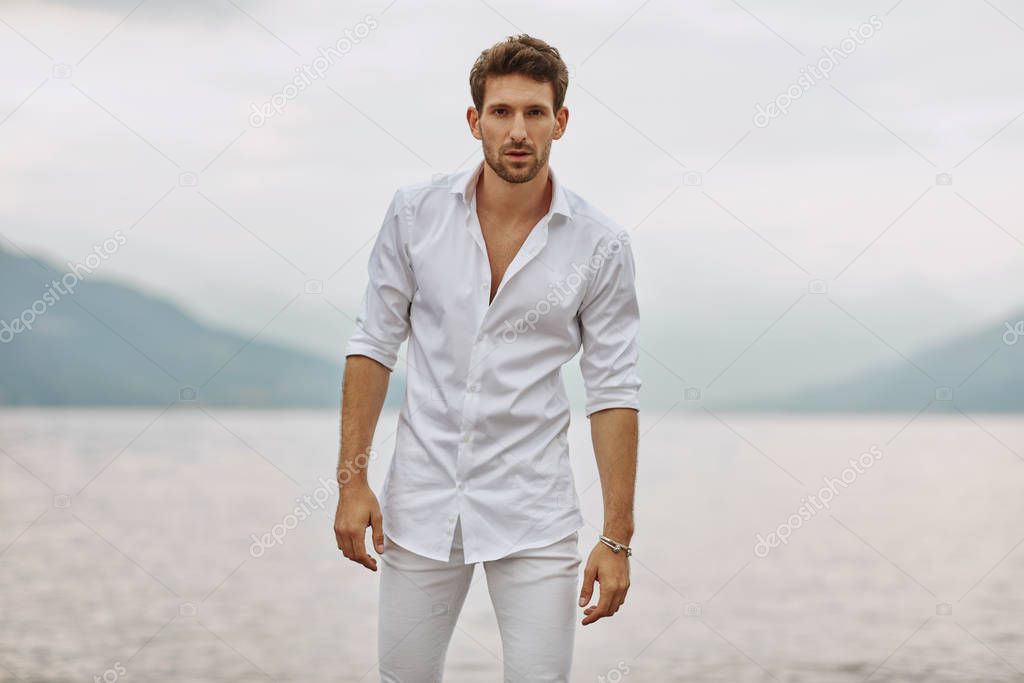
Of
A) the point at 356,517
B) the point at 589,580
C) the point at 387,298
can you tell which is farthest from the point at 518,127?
the point at 589,580

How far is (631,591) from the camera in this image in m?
11.0

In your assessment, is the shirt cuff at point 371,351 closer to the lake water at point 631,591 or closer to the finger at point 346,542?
the finger at point 346,542

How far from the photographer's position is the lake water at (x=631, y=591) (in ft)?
25.9

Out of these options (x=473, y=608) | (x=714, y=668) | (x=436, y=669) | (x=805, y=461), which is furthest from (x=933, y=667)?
(x=805, y=461)

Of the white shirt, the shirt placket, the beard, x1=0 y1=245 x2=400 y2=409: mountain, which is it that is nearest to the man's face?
the beard

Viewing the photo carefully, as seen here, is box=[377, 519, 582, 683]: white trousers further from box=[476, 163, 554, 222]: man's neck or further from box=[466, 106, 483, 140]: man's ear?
box=[466, 106, 483, 140]: man's ear

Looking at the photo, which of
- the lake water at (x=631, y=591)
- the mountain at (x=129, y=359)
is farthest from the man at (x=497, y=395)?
the mountain at (x=129, y=359)

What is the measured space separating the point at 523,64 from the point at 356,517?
3.72 feet

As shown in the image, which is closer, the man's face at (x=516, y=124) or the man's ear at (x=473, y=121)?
the man's face at (x=516, y=124)

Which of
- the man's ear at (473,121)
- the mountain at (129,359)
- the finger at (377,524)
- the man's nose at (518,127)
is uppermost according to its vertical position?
the mountain at (129,359)

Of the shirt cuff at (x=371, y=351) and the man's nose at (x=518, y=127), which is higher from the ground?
the man's nose at (x=518, y=127)

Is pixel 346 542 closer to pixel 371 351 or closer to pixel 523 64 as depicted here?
pixel 371 351

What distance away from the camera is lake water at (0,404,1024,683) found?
25.9ft

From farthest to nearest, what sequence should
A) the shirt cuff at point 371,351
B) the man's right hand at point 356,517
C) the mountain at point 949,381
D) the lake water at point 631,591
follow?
the mountain at point 949,381, the lake water at point 631,591, the shirt cuff at point 371,351, the man's right hand at point 356,517
